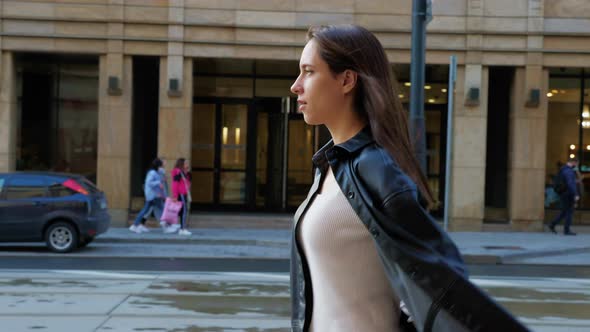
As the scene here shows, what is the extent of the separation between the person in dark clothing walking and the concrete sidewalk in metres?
0.39

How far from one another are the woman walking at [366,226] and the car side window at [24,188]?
13587 millimetres

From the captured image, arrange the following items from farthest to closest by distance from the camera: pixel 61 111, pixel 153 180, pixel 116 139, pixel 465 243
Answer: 1. pixel 61 111
2. pixel 116 139
3. pixel 153 180
4. pixel 465 243

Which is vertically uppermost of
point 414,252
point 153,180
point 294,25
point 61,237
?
point 294,25

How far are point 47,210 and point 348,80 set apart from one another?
1371cm

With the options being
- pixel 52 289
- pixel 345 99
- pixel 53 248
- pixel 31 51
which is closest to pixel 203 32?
pixel 31 51

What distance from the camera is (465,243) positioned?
57.4 feet

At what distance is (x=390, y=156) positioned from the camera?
2.16m

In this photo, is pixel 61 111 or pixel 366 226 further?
pixel 61 111

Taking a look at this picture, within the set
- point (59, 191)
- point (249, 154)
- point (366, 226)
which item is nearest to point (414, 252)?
point (366, 226)

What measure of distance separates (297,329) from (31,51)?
61.7ft

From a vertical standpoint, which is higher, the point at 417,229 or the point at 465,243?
the point at 417,229

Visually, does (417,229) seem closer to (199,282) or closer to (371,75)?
(371,75)

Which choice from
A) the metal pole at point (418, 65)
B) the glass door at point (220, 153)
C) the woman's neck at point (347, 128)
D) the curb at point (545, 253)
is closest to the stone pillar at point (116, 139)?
the glass door at point (220, 153)

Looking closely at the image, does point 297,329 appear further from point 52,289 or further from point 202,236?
point 202,236
